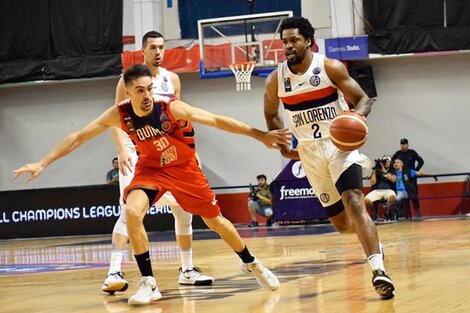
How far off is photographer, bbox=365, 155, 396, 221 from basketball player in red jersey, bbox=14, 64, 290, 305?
12.5 metres

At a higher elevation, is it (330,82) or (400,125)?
(330,82)

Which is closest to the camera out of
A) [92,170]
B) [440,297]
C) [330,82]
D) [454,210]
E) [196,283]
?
[440,297]

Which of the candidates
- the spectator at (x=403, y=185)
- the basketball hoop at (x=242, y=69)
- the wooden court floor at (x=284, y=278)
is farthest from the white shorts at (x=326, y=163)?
the spectator at (x=403, y=185)

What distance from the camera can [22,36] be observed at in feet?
78.8

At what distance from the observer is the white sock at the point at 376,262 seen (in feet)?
21.3

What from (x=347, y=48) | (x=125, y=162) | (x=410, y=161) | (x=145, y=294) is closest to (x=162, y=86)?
(x=125, y=162)

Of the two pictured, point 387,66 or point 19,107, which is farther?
point 19,107

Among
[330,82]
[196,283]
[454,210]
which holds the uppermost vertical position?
[330,82]

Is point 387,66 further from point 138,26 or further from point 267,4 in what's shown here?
point 138,26

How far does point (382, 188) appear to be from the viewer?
1986 centimetres

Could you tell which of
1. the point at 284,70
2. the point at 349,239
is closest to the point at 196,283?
the point at 284,70

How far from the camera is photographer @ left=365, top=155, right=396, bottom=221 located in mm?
19500

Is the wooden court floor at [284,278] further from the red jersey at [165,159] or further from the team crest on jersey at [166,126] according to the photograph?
the team crest on jersey at [166,126]

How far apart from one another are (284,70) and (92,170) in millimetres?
17339
